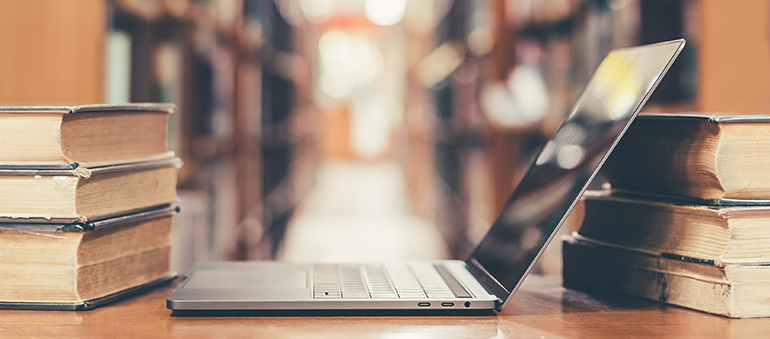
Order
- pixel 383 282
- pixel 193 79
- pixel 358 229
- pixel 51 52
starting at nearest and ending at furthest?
pixel 383 282
pixel 51 52
pixel 193 79
pixel 358 229

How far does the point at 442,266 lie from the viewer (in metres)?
0.75

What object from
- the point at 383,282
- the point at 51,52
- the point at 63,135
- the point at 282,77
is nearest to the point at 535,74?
the point at 51,52

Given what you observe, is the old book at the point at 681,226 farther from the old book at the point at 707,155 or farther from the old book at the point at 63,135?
the old book at the point at 63,135

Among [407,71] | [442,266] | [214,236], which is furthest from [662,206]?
[407,71]

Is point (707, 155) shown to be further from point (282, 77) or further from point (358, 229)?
point (358, 229)

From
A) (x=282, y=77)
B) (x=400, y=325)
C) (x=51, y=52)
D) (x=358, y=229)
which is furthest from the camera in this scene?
(x=358, y=229)

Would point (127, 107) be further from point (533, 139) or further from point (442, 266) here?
point (533, 139)

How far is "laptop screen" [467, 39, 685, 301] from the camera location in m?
0.58

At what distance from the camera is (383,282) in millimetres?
662

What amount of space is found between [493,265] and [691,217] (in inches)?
8.1

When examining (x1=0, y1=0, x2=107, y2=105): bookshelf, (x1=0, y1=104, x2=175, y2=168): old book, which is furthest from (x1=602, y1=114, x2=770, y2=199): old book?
(x1=0, y1=0, x2=107, y2=105): bookshelf

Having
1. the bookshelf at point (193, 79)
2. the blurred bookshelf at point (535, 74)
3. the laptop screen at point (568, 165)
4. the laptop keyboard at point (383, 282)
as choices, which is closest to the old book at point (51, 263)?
the laptop keyboard at point (383, 282)

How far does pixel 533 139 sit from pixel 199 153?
127 cm

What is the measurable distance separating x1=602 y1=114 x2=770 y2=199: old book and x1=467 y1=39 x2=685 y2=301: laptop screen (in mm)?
52
